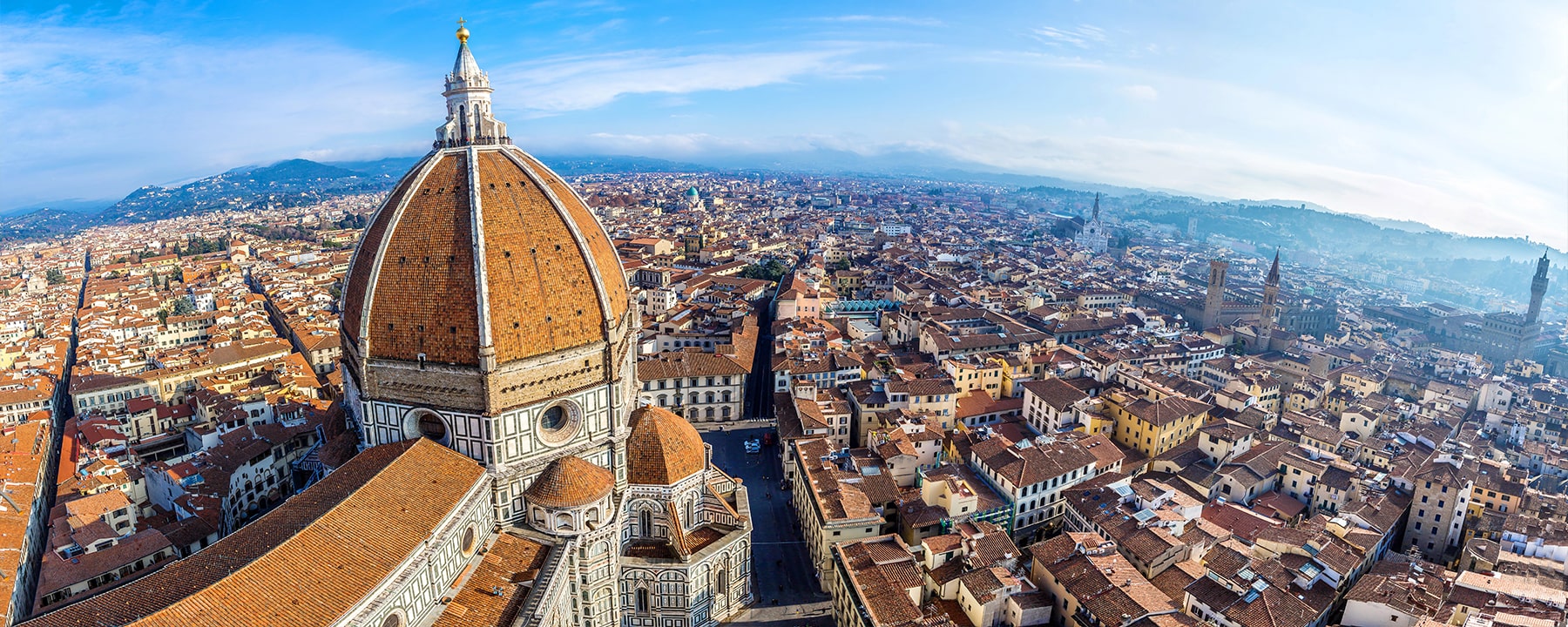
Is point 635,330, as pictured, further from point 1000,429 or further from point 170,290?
point 170,290

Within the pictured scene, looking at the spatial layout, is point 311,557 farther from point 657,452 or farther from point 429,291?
point 657,452

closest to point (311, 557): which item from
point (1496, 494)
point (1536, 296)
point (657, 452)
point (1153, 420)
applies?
point (657, 452)

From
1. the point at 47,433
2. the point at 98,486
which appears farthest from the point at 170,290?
the point at 98,486

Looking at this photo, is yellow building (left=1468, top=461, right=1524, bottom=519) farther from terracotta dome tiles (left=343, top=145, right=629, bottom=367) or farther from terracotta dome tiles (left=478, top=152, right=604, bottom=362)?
terracotta dome tiles (left=478, top=152, right=604, bottom=362)

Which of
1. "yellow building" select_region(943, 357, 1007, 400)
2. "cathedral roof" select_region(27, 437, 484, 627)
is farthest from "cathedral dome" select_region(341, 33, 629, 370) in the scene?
"yellow building" select_region(943, 357, 1007, 400)

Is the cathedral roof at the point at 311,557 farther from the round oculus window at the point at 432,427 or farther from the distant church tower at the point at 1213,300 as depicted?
the distant church tower at the point at 1213,300

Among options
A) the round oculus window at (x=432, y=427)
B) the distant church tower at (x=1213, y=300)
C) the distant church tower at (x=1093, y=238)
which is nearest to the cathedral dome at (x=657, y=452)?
the round oculus window at (x=432, y=427)
